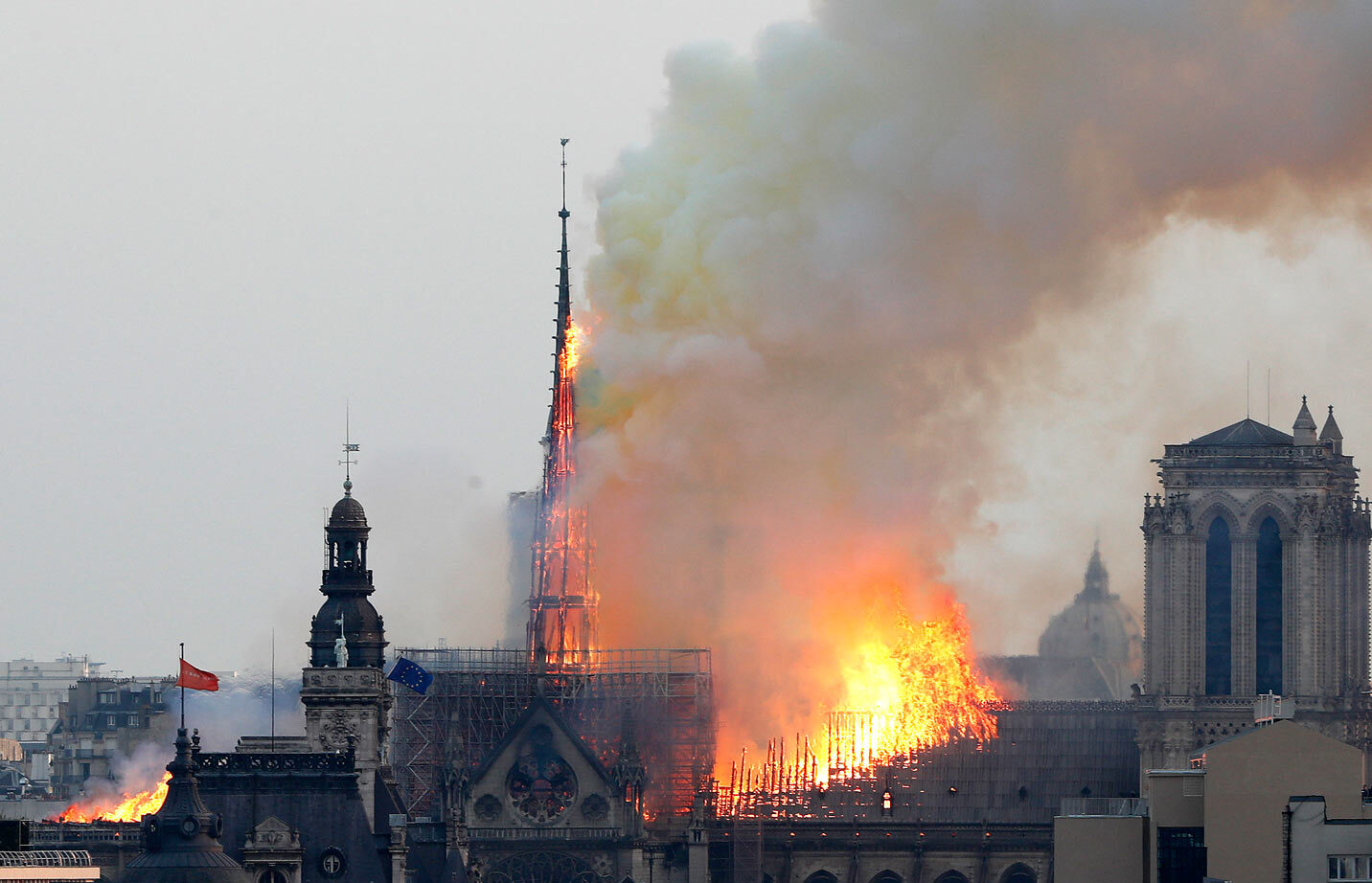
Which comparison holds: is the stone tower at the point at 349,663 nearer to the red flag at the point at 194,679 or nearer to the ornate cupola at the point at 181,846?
the red flag at the point at 194,679

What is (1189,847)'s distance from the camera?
11950 cm

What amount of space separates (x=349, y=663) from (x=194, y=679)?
7.63 meters

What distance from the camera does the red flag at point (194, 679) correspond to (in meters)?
189

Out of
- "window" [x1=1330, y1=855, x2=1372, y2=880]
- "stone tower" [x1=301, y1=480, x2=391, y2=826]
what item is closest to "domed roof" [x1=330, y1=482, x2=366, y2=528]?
"stone tower" [x1=301, y1=480, x2=391, y2=826]

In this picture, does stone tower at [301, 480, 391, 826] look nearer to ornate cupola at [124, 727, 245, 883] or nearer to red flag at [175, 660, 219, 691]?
red flag at [175, 660, 219, 691]

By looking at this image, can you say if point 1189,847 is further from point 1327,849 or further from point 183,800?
point 183,800

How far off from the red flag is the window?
273 ft

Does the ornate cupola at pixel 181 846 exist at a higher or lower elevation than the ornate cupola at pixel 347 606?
lower

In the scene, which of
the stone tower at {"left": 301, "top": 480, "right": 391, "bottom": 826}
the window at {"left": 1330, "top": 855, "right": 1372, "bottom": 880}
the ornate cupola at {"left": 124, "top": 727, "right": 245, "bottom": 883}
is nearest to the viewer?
the window at {"left": 1330, "top": 855, "right": 1372, "bottom": 880}

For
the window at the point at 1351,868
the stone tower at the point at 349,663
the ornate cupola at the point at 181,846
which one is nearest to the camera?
the window at the point at 1351,868

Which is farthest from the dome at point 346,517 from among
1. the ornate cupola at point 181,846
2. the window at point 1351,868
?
the window at point 1351,868

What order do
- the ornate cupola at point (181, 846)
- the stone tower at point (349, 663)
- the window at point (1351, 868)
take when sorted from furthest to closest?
the stone tower at point (349, 663) → the ornate cupola at point (181, 846) → the window at point (1351, 868)

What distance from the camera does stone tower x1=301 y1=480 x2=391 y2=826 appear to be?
18662cm

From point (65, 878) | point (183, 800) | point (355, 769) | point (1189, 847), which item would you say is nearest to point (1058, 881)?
point (1189, 847)
